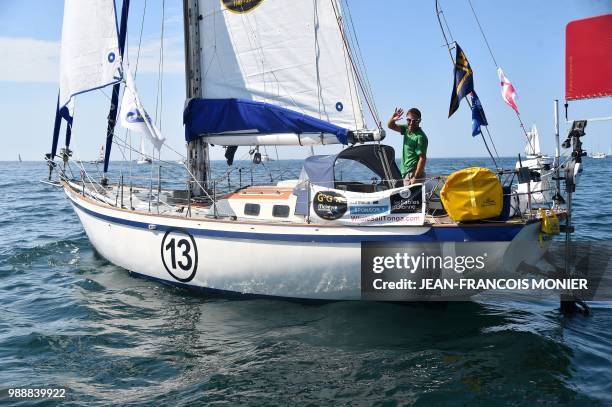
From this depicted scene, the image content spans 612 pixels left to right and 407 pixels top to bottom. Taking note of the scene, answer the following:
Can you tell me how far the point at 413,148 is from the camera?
919 cm

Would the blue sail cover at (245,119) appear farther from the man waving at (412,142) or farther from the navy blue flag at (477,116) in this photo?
the navy blue flag at (477,116)

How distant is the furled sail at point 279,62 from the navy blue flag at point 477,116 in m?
2.17

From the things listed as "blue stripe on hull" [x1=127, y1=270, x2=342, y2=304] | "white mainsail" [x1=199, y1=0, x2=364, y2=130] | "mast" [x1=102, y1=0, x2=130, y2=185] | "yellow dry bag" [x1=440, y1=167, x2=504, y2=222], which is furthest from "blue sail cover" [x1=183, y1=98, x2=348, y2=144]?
"blue stripe on hull" [x1=127, y1=270, x2=342, y2=304]

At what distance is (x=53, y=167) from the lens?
47.8 ft

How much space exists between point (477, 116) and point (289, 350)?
5.53m

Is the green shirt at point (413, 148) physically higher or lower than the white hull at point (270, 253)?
higher

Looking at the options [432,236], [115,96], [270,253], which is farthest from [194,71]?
[432,236]

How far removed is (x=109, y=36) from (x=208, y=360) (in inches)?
298

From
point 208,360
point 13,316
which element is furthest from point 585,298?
point 13,316

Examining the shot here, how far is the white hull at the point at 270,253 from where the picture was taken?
7941 mm

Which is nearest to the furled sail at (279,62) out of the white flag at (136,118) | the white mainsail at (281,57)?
the white mainsail at (281,57)

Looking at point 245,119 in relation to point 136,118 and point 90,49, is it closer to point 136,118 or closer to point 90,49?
point 136,118

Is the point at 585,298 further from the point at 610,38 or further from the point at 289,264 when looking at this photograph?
the point at 289,264

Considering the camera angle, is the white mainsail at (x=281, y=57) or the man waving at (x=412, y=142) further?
the white mainsail at (x=281, y=57)
